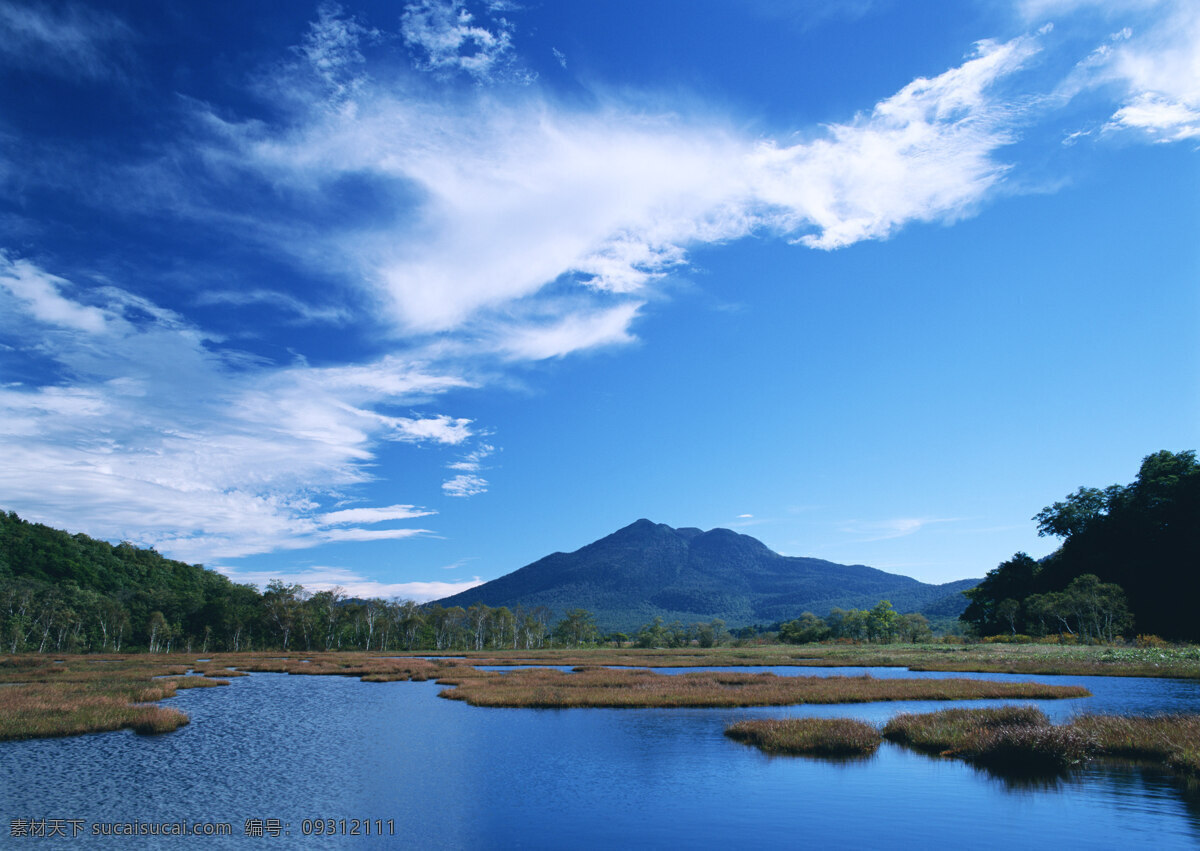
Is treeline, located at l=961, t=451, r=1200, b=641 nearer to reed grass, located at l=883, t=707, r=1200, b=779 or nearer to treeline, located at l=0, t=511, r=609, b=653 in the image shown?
reed grass, located at l=883, t=707, r=1200, b=779

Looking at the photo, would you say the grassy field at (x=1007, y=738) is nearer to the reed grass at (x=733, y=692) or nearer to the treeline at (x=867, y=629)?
the reed grass at (x=733, y=692)

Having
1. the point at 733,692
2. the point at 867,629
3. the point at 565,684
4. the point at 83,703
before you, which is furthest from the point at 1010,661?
the point at 83,703

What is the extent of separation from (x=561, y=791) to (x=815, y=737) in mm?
11981

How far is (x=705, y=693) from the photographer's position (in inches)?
1689

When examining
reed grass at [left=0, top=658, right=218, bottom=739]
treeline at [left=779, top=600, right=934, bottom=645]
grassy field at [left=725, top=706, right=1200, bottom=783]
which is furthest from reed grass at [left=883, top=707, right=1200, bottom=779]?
treeline at [left=779, top=600, right=934, bottom=645]

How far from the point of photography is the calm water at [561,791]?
1565 cm

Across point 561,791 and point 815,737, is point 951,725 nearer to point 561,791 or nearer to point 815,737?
point 815,737

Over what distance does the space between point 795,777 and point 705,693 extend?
22.2m

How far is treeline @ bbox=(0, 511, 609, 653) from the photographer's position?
97125mm

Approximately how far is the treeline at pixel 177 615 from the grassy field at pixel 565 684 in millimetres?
29104

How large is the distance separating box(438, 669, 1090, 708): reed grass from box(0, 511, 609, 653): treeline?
8455 cm

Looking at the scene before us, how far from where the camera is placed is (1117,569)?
93250 mm

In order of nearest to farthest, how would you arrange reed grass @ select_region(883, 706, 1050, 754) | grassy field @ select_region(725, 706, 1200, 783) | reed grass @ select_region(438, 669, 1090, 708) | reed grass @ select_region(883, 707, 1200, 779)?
reed grass @ select_region(883, 707, 1200, 779), grassy field @ select_region(725, 706, 1200, 783), reed grass @ select_region(883, 706, 1050, 754), reed grass @ select_region(438, 669, 1090, 708)

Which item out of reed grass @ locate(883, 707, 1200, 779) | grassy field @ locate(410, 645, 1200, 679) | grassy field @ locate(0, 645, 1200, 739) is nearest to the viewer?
reed grass @ locate(883, 707, 1200, 779)
